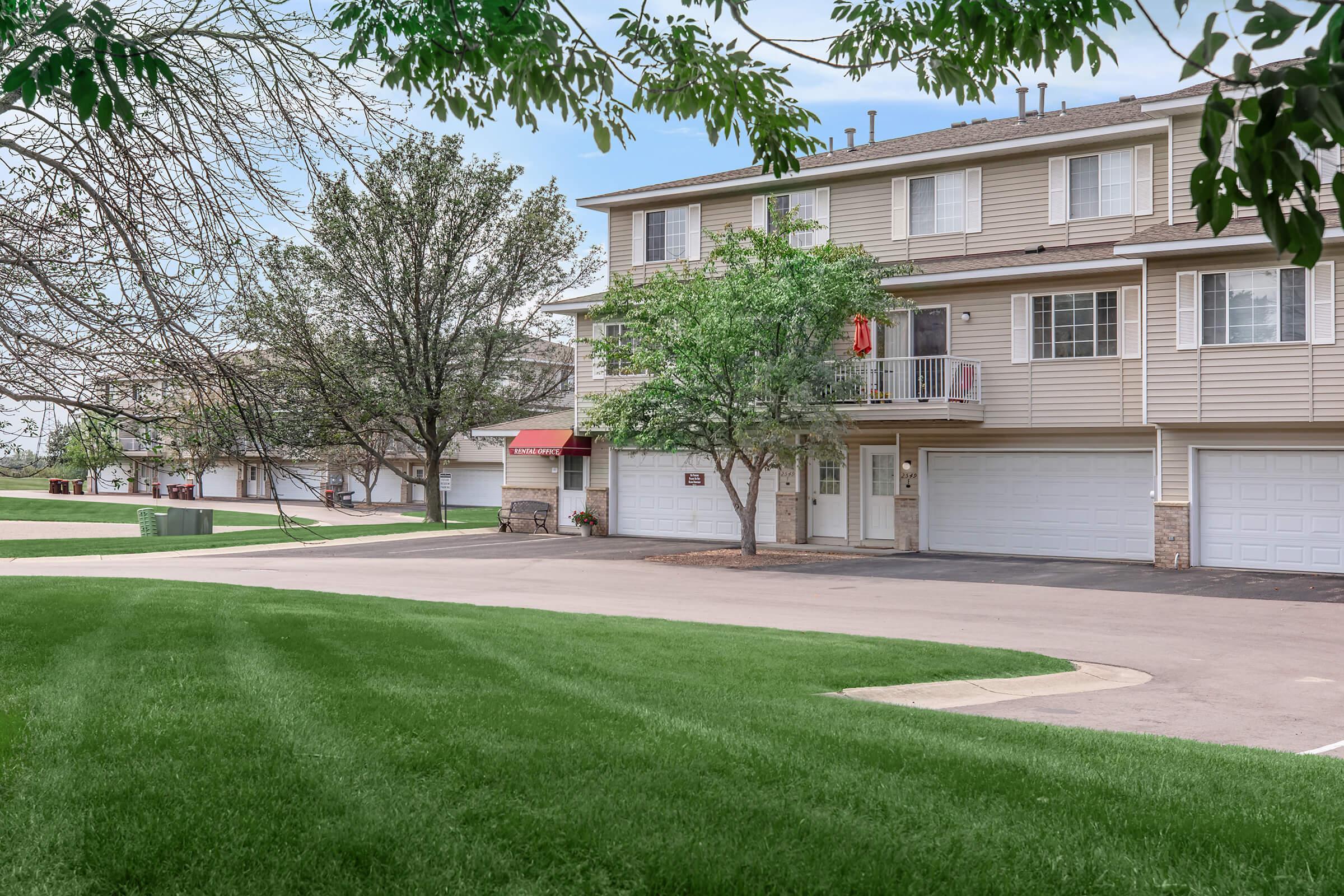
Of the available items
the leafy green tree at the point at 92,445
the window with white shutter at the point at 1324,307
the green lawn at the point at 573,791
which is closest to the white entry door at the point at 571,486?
the window with white shutter at the point at 1324,307

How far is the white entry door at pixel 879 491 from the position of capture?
2791cm

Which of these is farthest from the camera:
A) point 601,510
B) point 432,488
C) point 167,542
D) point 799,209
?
point 432,488

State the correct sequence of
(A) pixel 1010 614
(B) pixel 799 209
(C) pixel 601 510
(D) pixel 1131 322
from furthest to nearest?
(C) pixel 601 510
(B) pixel 799 209
(D) pixel 1131 322
(A) pixel 1010 614

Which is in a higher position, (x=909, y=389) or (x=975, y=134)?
(x=975, y=134)

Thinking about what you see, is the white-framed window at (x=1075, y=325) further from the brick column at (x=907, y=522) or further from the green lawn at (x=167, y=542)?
the green lawn at (x=167, y=542)

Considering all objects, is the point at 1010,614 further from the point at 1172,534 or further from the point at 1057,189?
the point at 1057,189

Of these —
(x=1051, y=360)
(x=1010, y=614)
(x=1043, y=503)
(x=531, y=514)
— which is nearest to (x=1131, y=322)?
(x=1051, y=360)

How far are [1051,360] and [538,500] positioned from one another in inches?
632

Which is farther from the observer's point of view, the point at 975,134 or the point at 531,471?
the point at 531,471

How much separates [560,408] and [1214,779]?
41.3 m

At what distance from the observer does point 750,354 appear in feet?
78.4

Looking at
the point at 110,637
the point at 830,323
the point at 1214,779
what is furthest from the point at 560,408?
the point at 1214,779

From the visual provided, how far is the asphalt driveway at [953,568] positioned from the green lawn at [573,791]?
514 inches

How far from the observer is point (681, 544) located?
2988 centimetres
